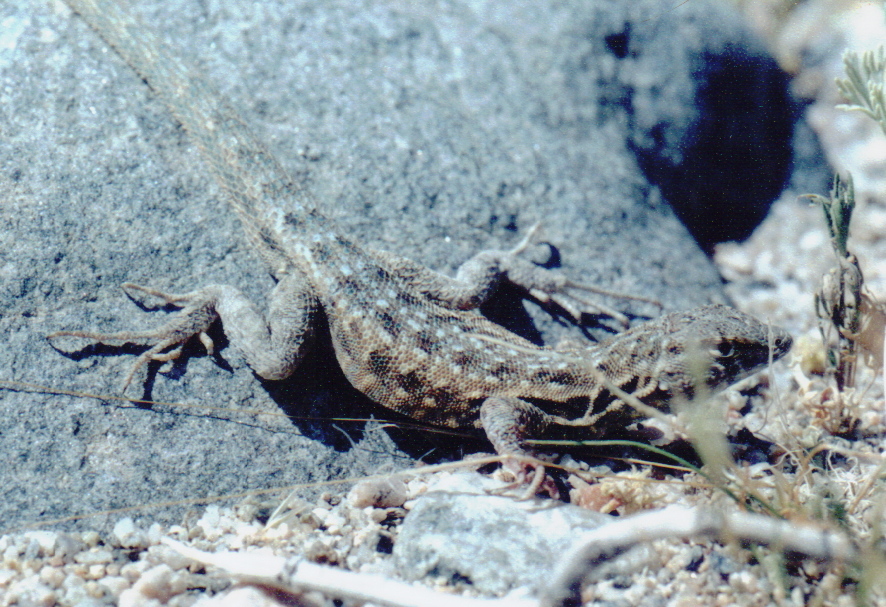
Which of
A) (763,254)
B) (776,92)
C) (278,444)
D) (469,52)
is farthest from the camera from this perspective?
(776,92)

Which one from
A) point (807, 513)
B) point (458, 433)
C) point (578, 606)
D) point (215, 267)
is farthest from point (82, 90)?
point (807, 513)

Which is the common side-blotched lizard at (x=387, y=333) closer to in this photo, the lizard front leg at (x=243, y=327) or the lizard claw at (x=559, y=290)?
the lizard front leg at (x=243, y=327)

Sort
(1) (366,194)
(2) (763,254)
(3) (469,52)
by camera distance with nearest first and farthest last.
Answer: (1) (366,194) → (3) (469,52) → (2) (763,254)

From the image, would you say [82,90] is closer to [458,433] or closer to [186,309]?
[186,309]

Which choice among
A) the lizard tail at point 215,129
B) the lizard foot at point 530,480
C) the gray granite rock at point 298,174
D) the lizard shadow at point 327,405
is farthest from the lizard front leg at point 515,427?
the lizard tail at point 215,129

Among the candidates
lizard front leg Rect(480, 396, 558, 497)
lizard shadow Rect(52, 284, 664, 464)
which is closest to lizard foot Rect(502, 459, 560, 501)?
lizard front leg Rect(480, 396, 558, 497)

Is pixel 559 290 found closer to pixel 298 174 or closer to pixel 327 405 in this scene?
pixel 327 405

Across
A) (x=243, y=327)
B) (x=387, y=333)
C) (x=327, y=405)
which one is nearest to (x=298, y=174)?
(x=243, y=327)
